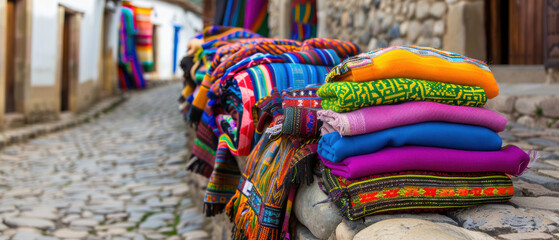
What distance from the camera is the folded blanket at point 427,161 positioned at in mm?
1398

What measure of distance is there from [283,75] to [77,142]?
590cm

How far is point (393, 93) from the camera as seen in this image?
146 centimetres

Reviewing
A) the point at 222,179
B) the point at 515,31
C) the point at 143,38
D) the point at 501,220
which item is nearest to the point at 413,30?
the point at 515,31

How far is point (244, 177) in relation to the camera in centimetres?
211

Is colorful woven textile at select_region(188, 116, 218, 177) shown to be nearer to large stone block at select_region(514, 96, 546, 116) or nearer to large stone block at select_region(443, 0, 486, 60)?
large stone block at select_region(514, 96, 546, 116)

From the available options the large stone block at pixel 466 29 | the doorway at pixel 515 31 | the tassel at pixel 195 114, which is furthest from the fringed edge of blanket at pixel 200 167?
the doorway at pixel 515 31

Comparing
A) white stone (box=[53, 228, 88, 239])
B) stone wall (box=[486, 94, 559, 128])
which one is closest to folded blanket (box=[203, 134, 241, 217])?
white stone (box=[53, 228, 88, 239])

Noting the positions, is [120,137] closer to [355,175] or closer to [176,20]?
[355,175]

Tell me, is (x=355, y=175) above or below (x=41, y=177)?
above

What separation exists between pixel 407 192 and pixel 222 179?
4.32ft

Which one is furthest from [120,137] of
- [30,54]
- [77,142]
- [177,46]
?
[177,46]

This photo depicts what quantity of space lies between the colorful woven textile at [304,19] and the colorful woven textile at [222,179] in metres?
5.52

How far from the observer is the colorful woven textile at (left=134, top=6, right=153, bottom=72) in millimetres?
16688

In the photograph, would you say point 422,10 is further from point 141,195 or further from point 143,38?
point 143,38
